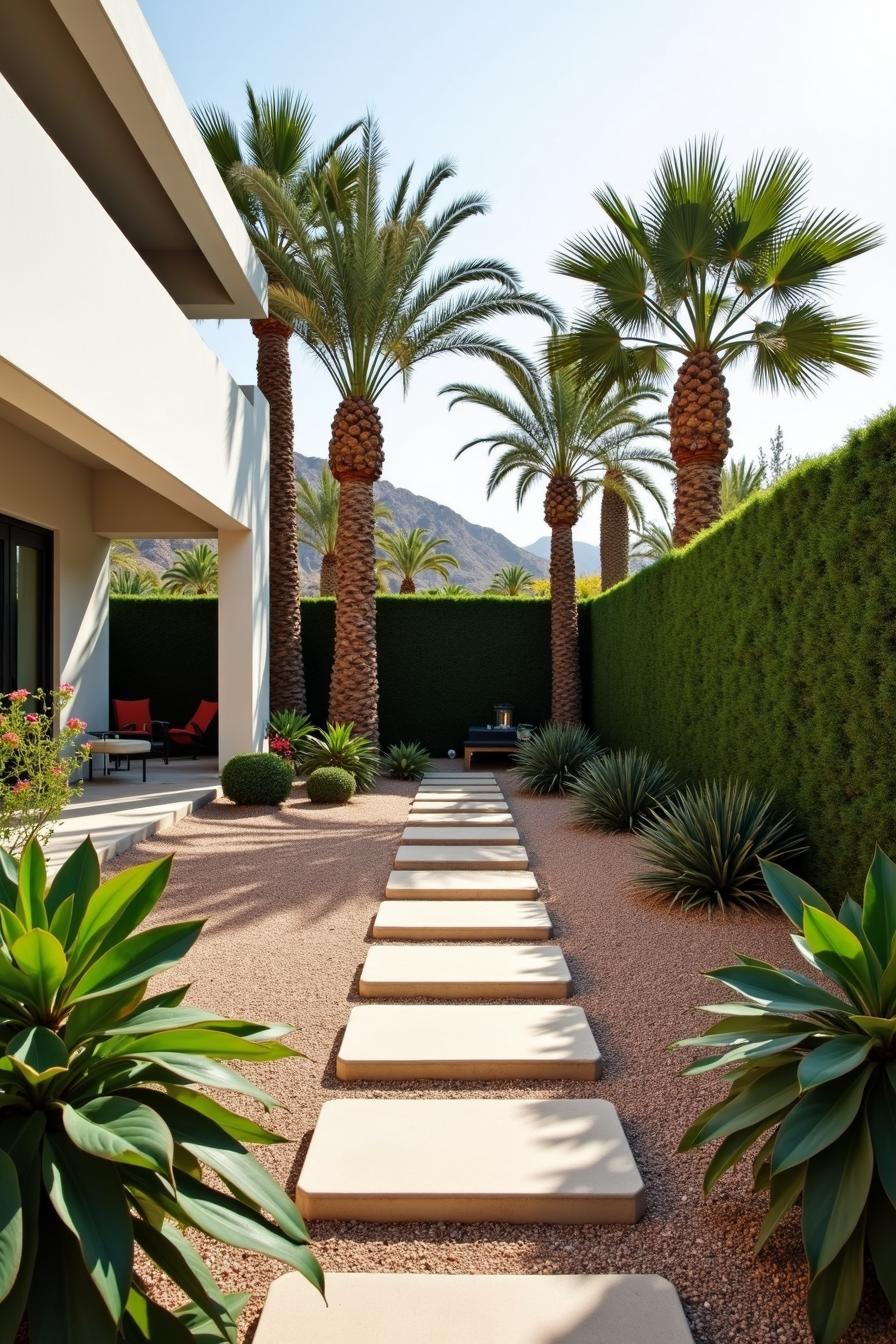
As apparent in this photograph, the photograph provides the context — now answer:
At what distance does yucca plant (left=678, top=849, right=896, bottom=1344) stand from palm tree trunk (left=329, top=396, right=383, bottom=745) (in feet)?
34.6

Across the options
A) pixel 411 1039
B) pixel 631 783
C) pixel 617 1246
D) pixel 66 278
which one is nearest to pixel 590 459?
pixel 631 783

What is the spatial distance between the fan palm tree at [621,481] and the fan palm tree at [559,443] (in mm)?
272

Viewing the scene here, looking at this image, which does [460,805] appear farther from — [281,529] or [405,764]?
[281,529]

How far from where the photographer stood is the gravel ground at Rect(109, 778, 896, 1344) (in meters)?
2.33

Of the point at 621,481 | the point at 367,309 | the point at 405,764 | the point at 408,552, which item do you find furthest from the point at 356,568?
the point at 408,552

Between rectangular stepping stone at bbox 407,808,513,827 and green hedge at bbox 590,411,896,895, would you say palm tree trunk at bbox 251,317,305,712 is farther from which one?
green hedge at bbox 590,411,896,895

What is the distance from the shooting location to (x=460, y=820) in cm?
909

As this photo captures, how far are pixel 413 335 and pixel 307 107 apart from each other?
406cm

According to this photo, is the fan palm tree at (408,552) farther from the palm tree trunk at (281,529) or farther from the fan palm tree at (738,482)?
the palm tree trunk at (281,529)

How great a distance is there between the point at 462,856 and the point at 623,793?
208 cm

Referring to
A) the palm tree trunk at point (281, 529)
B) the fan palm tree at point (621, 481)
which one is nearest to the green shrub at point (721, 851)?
the palm tree trunk at point (281, 529)

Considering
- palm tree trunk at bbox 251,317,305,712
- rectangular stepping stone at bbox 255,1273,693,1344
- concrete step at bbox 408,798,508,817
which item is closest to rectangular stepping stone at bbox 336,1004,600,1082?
rectangular stepping stone at bbox 255,1273,693,1344

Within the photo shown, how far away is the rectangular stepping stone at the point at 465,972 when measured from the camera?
4.32m

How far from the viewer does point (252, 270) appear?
10664 mm
